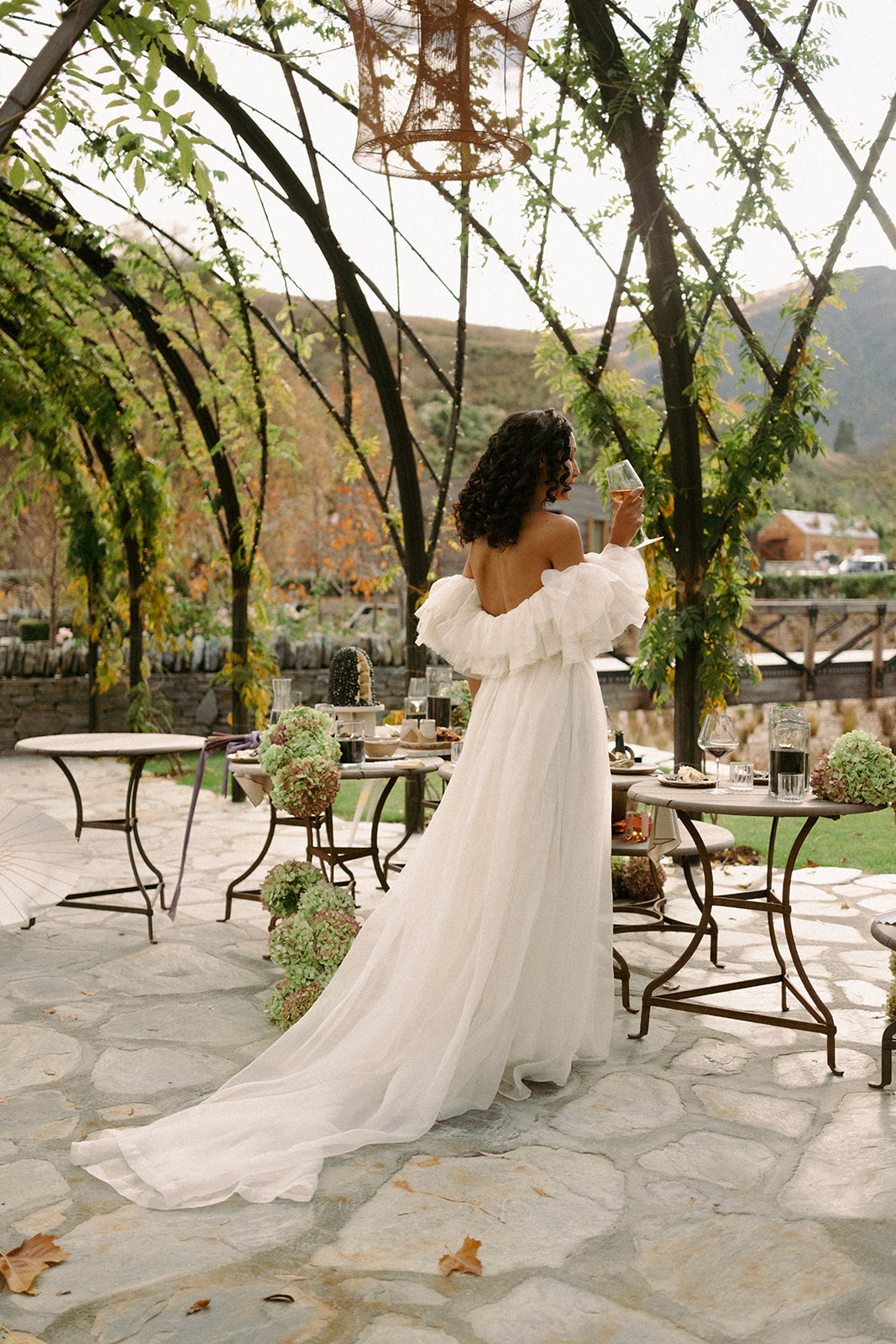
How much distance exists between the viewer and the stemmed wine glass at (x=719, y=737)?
12.6ft

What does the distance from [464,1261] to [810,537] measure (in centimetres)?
5467

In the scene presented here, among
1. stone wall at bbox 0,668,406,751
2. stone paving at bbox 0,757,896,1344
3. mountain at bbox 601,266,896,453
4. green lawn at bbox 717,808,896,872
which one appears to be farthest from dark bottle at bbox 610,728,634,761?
mountain at bbox 601,266,896,453

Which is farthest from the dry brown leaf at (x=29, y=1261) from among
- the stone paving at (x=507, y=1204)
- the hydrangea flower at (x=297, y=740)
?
the hydrangea flower at (x=297, y=740)

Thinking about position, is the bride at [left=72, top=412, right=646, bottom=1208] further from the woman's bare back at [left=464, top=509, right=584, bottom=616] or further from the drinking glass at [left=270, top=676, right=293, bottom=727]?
the drinking glass at [left=270, top=676, right=293, bottom=727]

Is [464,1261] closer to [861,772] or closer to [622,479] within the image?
[861,772]

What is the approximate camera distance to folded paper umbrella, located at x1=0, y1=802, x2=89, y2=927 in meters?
4.35

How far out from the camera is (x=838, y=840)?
6.85 meters

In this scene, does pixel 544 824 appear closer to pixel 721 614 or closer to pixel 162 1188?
pixel 162 1188

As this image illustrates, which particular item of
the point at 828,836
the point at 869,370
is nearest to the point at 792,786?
the point at 828,836

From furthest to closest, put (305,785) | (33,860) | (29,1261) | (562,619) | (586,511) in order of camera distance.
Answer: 1. (586,511)
2. (33,860)
3. (305,785)
4. (562,619)
5. (29,1261)

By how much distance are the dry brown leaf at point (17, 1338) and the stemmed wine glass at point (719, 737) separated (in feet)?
8.36

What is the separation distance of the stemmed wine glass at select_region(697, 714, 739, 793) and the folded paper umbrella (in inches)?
99.2

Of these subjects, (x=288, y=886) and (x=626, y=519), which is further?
(x=288, y=886)

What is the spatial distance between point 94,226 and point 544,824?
5.62 m
